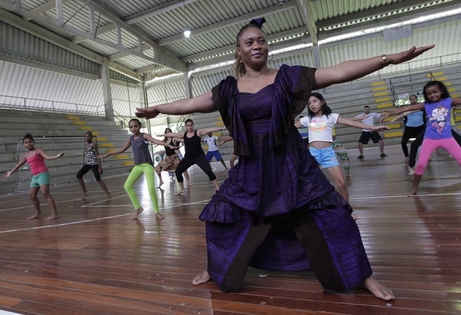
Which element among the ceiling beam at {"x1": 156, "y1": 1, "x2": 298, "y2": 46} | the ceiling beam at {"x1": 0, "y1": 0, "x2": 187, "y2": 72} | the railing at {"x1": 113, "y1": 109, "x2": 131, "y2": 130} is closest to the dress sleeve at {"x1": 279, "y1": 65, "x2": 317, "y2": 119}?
the ceiling beam at {"x1": 0, "y1": 0, "x2": 187, "y2": 72}

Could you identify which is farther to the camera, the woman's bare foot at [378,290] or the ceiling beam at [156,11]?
the ceiling beam at [156,11]

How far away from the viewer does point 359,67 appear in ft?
4.67

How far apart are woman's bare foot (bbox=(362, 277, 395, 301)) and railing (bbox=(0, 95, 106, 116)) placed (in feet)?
57.9

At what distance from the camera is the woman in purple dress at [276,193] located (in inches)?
61.0

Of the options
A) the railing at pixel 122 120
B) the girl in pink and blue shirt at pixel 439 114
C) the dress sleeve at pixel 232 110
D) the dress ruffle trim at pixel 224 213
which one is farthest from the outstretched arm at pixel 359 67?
the railing at pixel 122 120

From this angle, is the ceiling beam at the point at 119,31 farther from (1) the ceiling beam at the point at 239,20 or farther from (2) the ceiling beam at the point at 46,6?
(1) the ceiling beam at the point at 239,20

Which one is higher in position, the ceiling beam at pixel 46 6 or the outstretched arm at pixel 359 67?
the ceiling beam at pixel 46 6

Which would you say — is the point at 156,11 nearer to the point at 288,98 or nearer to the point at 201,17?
the point at 201,17

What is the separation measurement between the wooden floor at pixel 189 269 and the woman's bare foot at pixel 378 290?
0.03m

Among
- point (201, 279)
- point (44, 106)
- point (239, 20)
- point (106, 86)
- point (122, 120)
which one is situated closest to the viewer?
point (201, 279)

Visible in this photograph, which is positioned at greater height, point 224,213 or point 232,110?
point 232,110

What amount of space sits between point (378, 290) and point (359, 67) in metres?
1.12

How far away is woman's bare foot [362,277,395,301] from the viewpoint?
152 cm

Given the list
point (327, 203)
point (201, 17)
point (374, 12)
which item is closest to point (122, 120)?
point (201, 17)
